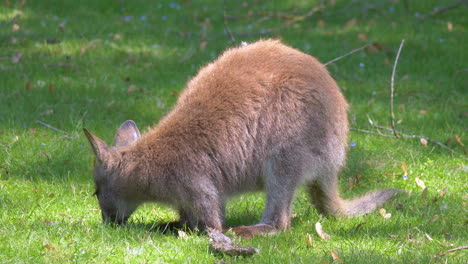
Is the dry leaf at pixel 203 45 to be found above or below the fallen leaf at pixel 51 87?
below

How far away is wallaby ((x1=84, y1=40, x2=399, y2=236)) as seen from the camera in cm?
458

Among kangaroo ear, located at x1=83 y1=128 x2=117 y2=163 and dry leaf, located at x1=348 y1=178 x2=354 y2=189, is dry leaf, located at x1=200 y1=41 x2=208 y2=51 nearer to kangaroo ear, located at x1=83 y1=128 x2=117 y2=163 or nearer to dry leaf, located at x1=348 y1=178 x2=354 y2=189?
dry leaf, located at x1=348 y1=178 x2=354 y2=189

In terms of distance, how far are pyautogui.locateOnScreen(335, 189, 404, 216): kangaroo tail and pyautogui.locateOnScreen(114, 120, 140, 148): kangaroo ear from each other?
5.00 ft

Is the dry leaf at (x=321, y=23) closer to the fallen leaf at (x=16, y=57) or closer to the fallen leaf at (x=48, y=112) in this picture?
the fallen leaf at (x=16, y=57)

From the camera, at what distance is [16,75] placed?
24.4 feet

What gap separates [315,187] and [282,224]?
47 centimetres

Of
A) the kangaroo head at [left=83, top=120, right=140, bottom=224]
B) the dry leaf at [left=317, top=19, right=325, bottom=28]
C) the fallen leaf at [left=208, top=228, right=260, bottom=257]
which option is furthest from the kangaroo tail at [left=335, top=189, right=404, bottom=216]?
the dry leaf at [left=317, top=19, right=325, bottom=28]

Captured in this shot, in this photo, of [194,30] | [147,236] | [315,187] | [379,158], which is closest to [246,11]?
[194,30]

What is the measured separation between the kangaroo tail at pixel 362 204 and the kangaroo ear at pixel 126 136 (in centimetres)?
152

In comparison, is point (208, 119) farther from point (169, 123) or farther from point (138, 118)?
point (138, 118)

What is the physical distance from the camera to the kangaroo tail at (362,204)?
5.09m

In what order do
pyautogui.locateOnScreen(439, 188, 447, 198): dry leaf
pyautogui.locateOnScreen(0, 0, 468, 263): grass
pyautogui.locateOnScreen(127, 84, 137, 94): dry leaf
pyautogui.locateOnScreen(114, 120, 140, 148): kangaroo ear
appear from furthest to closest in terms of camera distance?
pyautogui.locateOnScreen(127, 84, 137, 94): dry leaf
pyautogui.locateOnScreen(439, 188, 447, 198): dry leaf
pyautogui.locateOnScreen(114, 120, 140, 148): kangaroo ear
pyautogui.locateOnScreen(0, 0, 468, 263): grass

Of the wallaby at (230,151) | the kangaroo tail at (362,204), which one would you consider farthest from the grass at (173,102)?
the wallaby at (230,151)

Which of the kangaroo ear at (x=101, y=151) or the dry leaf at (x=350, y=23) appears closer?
the kangaroo ear at (x=101, y=151)
